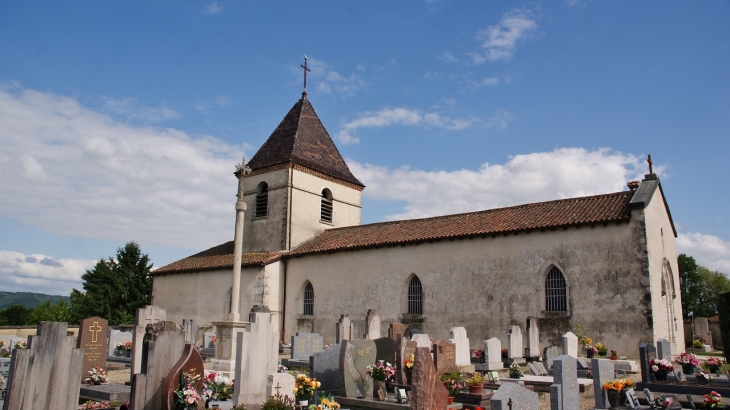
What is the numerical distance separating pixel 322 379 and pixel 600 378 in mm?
5911

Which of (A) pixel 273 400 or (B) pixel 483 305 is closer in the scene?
(A) pixel 273 400

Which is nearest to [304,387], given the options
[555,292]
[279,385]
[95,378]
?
[279,385]

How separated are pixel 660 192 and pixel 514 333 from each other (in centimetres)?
906

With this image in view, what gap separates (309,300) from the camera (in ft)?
88.0

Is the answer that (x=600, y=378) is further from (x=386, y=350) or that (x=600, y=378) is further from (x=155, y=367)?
(x=155, y=367)

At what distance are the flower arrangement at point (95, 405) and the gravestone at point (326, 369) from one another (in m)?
4.39

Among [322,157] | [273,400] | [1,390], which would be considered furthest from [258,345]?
[322,157]

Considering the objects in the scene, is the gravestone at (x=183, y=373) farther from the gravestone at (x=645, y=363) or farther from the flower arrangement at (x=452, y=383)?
the gravestone at (x=645, y=363)

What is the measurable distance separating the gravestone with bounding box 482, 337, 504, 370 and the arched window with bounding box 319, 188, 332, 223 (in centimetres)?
1609

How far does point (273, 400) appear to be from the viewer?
935 cm

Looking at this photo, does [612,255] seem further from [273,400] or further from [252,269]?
[252,269]

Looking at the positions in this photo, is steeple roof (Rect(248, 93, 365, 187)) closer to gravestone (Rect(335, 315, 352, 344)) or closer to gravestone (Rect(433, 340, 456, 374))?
gravestone (Rect(335, 315, 352, 344))

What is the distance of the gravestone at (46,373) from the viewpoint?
7.38 metres

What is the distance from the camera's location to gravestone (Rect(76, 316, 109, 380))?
14.2 metres
